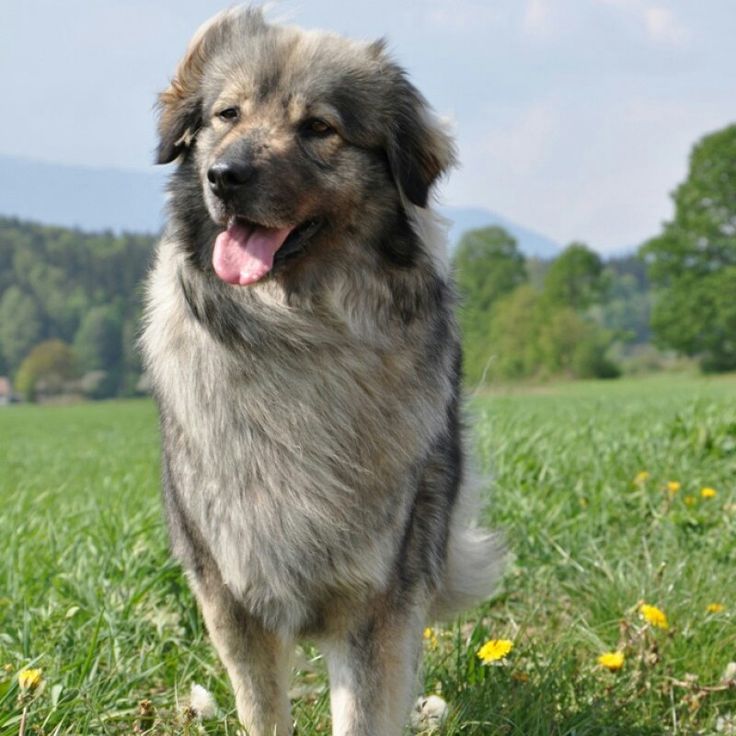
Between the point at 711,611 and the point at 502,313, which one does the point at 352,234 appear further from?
the point at 502,313

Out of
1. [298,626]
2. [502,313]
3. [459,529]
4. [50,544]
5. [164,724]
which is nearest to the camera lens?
[298,626]

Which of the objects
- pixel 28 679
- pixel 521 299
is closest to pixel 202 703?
pixel 28 679

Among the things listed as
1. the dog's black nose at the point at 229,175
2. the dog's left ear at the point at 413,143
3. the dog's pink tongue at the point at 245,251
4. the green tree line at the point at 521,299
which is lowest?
the green tree line at the point at 521,299

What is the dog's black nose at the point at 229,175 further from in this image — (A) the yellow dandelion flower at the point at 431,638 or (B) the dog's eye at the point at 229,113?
Result: (A) the yellow dandelion flower at the point at 431,638

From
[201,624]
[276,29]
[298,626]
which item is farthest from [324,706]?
[276,29]

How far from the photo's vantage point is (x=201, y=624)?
12.6 ft

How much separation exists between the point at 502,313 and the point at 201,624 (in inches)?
2366

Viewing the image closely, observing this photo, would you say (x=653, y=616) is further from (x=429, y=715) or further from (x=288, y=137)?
(x=288, y=137)

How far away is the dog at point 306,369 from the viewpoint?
2.87 meters

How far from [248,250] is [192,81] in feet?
2.08

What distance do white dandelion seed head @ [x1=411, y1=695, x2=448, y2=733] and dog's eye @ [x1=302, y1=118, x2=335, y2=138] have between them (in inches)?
67.1

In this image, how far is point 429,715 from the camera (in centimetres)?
312

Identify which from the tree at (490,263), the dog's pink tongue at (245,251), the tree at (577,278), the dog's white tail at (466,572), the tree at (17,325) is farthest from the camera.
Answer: the tree at (17,325)

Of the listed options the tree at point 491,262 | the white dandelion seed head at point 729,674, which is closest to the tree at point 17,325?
the tree at point 491,262
